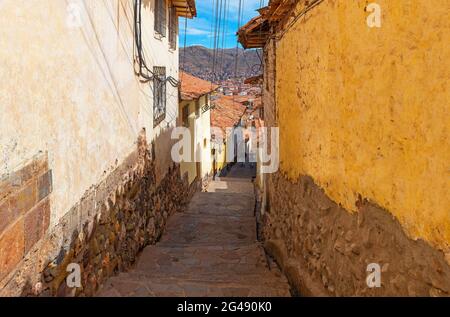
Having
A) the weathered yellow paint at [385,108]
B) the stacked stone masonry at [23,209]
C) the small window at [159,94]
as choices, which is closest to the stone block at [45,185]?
the stacked stone masonry at [23,209]

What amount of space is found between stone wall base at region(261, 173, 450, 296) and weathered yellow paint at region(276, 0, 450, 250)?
122mm

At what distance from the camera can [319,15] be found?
4.56 m

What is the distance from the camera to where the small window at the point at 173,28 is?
1197 cm

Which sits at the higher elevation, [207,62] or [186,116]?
[207,62]

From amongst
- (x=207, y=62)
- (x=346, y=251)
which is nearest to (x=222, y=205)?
(x=346, y=251)

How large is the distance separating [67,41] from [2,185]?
1800 mm

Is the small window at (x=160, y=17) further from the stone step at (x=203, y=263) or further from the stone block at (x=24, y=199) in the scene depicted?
the stone block at (x=24, y=199)

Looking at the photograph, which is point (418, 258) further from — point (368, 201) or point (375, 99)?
point (375, 99)

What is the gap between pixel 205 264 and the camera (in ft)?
23.8

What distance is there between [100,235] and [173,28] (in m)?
8.57

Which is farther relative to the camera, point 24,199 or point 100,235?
point 100,235

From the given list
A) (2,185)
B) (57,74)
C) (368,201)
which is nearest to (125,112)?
(57,74)

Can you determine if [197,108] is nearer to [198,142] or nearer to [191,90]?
[198,142]
